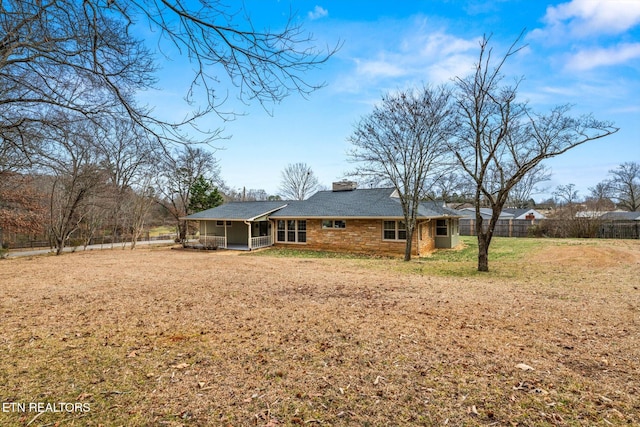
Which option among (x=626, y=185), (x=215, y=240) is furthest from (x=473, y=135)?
(x=626, y=185)

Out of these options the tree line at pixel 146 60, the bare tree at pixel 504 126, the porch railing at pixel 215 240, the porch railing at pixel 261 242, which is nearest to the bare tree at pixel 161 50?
the tree line at pixel 146 60

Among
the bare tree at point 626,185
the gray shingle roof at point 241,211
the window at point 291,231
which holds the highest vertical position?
the bare tree at point 626,185

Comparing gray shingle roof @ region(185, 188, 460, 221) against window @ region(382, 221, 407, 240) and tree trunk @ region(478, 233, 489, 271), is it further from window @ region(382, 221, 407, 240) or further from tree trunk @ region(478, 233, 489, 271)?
tree trunk @ region(478, 233, 489, 271)

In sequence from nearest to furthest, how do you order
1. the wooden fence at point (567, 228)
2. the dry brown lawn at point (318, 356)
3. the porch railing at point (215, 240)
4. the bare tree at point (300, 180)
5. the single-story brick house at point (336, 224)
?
the dry brown lawn at point (318, 356)
the single-story brick house at point (336, 224)
the porch railing at point (215, 240)
the wooden fence at point (567, 228)
the bare tree at point (300, 180)

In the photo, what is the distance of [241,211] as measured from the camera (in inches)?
790

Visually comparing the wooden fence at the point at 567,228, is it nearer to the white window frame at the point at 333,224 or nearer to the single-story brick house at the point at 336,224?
the single-story brick house at the point at 336,224

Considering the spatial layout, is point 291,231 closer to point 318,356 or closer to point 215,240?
point 215,240

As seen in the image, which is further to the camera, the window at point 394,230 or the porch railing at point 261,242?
the porch railing at point 261,242

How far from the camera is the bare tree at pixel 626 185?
Answer: 4109cm

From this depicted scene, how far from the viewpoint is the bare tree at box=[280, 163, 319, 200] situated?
4038cm

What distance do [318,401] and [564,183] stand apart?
52478mm

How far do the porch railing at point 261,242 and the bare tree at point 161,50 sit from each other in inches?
594

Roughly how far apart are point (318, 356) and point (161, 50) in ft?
11.5

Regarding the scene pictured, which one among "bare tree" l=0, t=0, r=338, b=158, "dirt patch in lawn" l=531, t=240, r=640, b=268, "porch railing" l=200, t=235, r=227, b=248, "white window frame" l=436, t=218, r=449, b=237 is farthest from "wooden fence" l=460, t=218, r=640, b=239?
"bare tree" l=0, t=0, r=338, b=158
